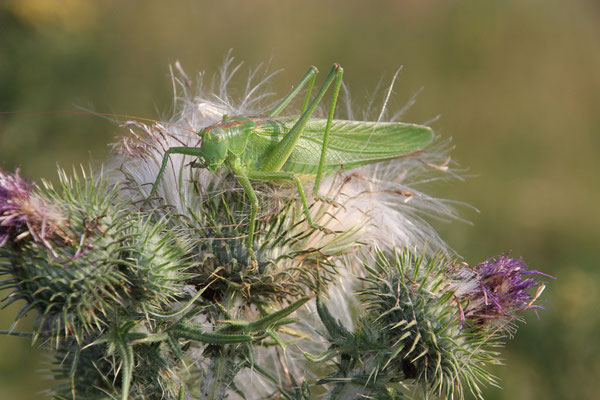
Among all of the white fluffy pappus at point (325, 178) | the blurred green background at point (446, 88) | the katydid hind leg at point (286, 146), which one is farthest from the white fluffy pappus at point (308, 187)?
the blurred green background at point (446, 88)

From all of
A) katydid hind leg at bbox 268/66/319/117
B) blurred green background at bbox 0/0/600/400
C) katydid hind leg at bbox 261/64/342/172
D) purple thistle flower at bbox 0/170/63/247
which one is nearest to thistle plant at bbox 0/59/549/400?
purple thistle flower at bbox 0/170/63/247

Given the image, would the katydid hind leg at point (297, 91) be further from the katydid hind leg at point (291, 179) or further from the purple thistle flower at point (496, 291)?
the purple thistle flower at point (496, 291)

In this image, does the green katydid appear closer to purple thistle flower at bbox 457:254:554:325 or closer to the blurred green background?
purple thistle flower at bbox 457:254:554:325

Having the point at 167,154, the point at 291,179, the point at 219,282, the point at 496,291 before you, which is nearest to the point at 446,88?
the point at 291,179

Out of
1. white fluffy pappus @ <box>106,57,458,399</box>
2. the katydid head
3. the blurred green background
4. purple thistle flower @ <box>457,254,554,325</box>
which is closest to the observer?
purple thistle flower @ <box>457,254,554,325</box>

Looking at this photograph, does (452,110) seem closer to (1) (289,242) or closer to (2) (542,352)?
(2) (542,352)

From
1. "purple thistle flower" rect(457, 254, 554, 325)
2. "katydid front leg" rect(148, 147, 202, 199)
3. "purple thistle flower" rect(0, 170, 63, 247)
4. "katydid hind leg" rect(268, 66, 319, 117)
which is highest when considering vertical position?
"katydid hind leg" rect(268, 66, 319, 117)
